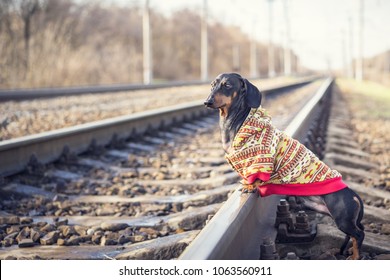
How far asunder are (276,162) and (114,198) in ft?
5.55

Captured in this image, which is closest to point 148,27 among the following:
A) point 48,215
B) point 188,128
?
point 188,128

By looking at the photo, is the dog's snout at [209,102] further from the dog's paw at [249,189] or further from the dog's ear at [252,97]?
the dog's paw at [249,189]

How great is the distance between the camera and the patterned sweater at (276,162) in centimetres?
284

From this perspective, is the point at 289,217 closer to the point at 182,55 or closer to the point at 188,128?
the point at 188,128

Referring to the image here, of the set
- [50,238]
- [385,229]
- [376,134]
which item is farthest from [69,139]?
[376,134]

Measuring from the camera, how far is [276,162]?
2.91 m

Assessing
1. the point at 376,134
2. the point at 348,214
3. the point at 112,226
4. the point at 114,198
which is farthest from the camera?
the point at 376,134

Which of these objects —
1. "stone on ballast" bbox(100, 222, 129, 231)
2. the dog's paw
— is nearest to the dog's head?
the dog's paw

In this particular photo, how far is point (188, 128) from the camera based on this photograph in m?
8.52

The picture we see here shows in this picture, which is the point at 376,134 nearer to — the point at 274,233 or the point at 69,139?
the point at 69,139

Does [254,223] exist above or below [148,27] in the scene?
below

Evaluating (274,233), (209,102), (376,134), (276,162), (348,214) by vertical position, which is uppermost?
(209,102)
